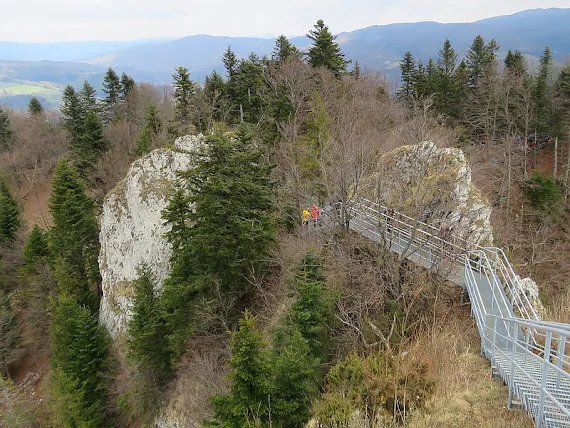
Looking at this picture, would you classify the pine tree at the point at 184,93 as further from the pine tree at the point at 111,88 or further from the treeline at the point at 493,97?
the pine tree at the point at 111,88

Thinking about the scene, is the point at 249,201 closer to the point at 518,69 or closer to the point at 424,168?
the point at 424,168

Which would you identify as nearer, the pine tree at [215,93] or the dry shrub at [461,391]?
the dry shrub at [461,391]

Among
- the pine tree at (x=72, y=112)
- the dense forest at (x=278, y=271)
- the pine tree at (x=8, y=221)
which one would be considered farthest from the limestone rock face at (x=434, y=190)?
the pine tree at (x=72, y=112)

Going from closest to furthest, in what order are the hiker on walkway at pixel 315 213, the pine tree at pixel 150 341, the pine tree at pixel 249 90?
Answer: the hiker on walkway at pixel 315 213, the pine tree at pixel 150 341, the pine tree at pixel 249 90

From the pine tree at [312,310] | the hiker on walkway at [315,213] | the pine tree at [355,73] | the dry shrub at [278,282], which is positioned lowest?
the dry shrub at [278,282]

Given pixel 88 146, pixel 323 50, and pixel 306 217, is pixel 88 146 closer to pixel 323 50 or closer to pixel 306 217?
pixel 323 50

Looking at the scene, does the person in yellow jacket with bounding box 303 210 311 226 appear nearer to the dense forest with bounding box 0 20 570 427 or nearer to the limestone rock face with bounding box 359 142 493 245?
the dense forest with bounding box 0 20 570 427

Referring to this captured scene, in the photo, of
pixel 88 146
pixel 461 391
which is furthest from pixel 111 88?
pixel 461 391

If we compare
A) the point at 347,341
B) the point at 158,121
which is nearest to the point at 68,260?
the point at 158,121
